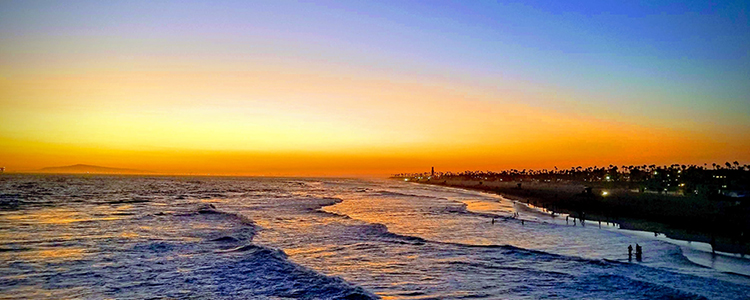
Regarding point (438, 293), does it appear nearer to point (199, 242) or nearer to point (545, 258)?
point (545, 258)

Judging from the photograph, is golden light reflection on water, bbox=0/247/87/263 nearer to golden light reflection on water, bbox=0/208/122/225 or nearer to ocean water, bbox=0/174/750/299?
ocean water, bbox=0/174/750/299

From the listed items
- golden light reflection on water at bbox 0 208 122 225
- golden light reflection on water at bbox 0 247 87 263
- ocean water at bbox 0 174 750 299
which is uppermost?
ocean water at bbox 0 174 750 299

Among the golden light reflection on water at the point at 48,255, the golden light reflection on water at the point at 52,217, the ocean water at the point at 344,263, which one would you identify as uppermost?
the ocean water at the point at 344,263

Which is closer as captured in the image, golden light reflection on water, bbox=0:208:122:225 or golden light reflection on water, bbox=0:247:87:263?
golden light reflection on water, bbox=0:247:87:263

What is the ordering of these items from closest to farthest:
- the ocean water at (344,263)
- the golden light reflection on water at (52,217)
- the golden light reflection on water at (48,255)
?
the ocean water at (344,263)
the golden light reflection on water at (48,255)
the golden light reflection on water at (52,217)

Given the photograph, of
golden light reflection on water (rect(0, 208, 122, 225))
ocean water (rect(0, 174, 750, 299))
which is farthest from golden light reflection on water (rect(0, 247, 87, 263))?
golden light reflection on water (rect(0, 208, 122, 225))

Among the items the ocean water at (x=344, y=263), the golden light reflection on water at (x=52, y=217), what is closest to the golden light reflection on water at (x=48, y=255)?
the ocean water at (x=344, y=263)

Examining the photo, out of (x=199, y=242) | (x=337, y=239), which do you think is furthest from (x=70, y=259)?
(x=337, y=239)

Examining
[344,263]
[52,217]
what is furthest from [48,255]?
[52,217]

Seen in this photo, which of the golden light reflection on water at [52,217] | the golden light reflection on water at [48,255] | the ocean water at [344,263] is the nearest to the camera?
the ocean water at [344,263]

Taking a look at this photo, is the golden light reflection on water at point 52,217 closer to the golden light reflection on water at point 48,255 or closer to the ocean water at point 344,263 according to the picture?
the ocean water at point 344,263

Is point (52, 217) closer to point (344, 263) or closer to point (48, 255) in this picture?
point (48, 255)
